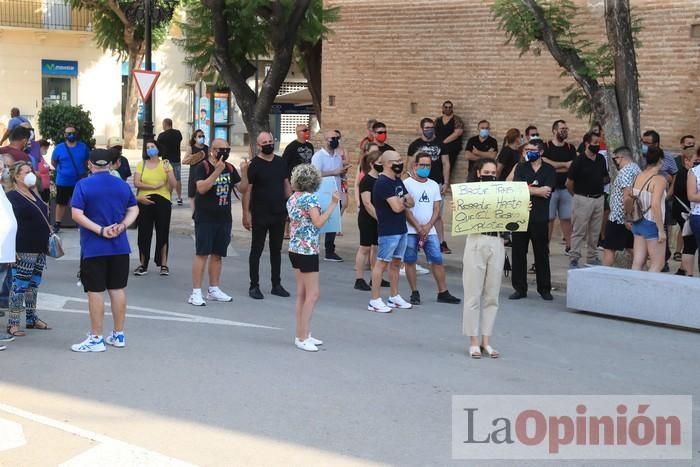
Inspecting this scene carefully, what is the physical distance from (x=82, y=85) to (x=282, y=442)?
41.8 metres

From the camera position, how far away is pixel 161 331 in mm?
10344

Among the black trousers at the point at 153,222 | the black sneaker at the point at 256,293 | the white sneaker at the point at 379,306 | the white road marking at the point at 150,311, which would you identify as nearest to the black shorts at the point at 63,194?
the black trousers at the point at 153,222

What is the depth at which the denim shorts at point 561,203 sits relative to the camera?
15156mm

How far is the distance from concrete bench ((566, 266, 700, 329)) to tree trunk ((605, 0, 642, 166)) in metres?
2.48

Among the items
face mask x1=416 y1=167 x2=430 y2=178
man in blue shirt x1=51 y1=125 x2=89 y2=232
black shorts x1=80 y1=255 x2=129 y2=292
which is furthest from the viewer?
man in blue shirt x1=51 y1=125 x2=89 y2=232

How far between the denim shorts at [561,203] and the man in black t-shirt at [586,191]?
26.9 inches

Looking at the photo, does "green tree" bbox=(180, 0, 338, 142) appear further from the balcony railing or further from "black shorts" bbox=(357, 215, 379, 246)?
the balcony railing

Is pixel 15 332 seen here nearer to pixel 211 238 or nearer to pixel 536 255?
pixel 211 238

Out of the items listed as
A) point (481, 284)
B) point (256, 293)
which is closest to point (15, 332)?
point (256, 293)

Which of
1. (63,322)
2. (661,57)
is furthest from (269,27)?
(63,322)

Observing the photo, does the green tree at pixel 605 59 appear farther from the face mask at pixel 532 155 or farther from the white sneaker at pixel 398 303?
the white sneaker at pixel 398 303

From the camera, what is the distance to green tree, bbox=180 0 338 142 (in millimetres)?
19031

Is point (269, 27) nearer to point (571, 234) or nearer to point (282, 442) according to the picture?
point (571, 234)

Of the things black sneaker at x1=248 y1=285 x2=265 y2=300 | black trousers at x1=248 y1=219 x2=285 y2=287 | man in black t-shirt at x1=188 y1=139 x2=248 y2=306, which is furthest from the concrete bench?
man in black t-shirt at x1=188 y1=139 x2=248 y2=306
